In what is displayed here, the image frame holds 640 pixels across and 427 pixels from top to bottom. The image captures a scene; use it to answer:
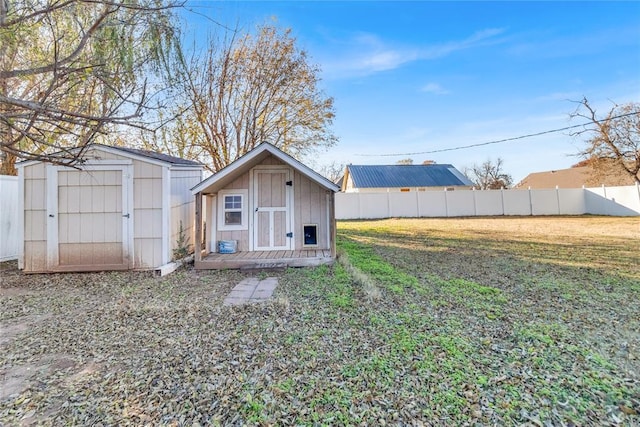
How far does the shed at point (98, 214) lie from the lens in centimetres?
520

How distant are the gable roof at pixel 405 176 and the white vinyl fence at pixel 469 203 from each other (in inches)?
188

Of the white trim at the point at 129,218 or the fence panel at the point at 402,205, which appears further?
the fence panel at the point at 402,205

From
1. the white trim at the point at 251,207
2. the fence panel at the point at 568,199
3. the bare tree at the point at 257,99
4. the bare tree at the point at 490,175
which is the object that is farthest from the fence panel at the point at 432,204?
the bare tree at the point at 490,175

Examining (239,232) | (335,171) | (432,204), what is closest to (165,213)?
(239,232)

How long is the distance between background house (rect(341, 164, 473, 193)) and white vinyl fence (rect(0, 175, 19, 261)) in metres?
18.7

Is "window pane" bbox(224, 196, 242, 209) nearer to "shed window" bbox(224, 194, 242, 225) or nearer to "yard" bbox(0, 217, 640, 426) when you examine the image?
"shed window" bbox(224, 194, 242, 225)

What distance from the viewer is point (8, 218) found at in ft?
20.3

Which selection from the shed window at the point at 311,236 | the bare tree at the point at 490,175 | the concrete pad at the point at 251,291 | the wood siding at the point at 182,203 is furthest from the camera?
the bare tree at the point at 490,175

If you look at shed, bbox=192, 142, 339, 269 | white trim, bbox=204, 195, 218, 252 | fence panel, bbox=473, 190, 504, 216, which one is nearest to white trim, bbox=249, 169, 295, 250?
shed, bbox=192, 142, 339, 269

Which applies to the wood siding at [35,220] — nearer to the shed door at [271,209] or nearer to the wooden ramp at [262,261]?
the wooden ramp at [262,261]

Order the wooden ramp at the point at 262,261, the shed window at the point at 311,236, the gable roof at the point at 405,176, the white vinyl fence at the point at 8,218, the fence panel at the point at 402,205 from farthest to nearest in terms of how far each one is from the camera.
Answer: the gable roof at the point at 405,176
the fence panel at the point at 402,205
the shed window at the point at 311,236
the white vinyl fence at the point at 8,218
the wooden ramp at the point at 262,261

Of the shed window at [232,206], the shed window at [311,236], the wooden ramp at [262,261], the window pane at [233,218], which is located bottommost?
the wooden ramp at [262,261]

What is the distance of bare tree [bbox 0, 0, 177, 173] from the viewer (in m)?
2.53

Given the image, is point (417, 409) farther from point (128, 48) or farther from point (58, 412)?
point (128, 48)
